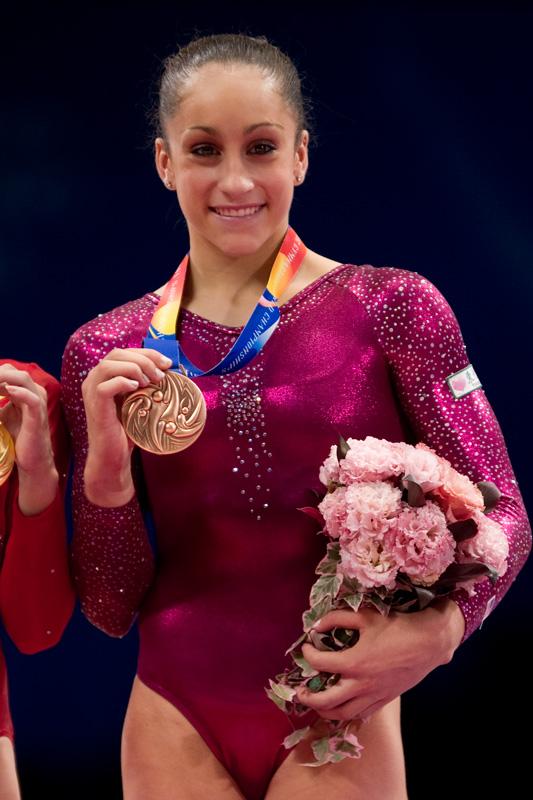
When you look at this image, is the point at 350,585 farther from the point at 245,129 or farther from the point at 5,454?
the point at 245,129

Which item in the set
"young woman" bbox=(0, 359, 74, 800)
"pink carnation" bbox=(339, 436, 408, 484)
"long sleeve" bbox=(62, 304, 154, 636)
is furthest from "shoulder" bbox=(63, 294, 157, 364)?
"pink carnation" bbox=(339, 436, 408, 484)

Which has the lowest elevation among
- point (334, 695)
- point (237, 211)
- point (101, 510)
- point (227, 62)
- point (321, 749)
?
point (321, 749)

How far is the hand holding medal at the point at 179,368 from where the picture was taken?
1962 millimetres

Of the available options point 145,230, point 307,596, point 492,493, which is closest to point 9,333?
point 145,230

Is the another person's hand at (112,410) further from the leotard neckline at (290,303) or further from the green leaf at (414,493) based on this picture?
the green leaf at (414,493)

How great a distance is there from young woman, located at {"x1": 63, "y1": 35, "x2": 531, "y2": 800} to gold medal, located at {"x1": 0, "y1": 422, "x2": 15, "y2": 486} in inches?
5.3

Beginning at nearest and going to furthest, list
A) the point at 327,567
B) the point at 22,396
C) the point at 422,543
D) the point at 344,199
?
1. the point at 422,543
2. the point at 327,567
3. the point at 22,396
4. the point at 344,199

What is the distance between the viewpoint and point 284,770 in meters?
1.99

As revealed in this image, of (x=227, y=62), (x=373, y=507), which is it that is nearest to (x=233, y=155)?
(x=227, y=62)

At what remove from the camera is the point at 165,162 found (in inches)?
89.5

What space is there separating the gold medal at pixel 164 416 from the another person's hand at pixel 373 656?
0.38 m

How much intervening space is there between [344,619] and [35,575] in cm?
60

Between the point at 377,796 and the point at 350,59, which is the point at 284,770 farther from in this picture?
the point at 350,59

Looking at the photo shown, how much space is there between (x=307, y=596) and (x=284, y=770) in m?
0.29
